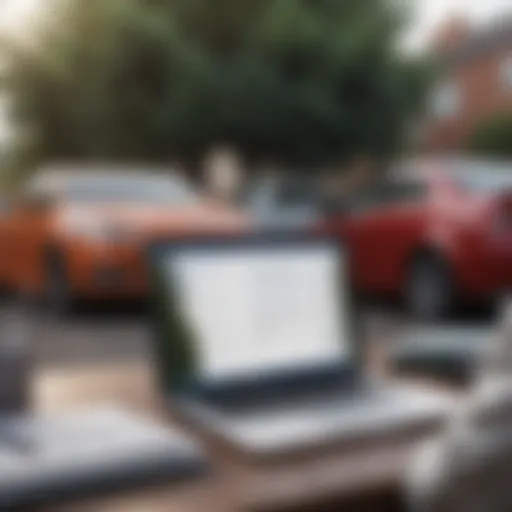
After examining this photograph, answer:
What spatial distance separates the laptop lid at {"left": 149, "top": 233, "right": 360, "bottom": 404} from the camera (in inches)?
40.2

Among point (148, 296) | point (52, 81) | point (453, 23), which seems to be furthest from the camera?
point (453, 23)

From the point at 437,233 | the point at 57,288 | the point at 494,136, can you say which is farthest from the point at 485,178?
the point at 494,136

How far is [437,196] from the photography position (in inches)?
182

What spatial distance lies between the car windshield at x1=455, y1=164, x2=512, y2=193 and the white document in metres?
3.34

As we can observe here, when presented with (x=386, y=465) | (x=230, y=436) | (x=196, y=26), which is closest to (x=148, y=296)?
(x=230, y=436)

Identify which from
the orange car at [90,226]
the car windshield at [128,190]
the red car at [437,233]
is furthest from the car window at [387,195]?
the car windshield at [128,190]

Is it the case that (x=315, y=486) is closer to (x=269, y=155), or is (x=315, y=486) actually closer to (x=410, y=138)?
→ (x=269, y=155)

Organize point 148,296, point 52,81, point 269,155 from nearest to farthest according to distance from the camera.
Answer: point 148,296, point 52,81, point 269,155

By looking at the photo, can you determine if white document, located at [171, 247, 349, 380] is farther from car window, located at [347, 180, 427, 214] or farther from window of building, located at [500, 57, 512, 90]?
window of building, located at [500, 57, 512, 90]

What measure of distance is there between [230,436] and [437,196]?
12.7 ft

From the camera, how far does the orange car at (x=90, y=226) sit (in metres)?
4.41

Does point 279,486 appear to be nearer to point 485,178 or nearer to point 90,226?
point 90,226

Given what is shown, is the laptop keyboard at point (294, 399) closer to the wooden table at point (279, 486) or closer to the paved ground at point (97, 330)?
the wooden table at point (279, 486)

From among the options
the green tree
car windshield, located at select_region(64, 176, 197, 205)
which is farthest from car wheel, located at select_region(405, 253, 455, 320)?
the green tree
